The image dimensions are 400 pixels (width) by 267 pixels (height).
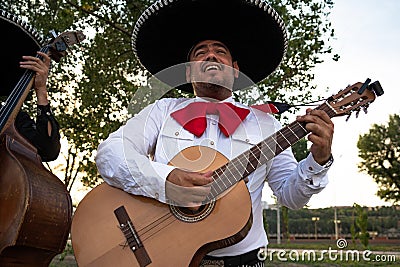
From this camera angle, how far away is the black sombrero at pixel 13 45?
276 cm

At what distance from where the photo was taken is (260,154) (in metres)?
2.26

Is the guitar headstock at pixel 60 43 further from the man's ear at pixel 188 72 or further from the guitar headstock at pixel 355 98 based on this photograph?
the guitar headstock at pixel 355 98

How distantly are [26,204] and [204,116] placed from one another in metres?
0.96

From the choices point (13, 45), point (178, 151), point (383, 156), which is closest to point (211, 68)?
point (178, 151)

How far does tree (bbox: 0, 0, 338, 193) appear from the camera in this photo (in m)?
7.16

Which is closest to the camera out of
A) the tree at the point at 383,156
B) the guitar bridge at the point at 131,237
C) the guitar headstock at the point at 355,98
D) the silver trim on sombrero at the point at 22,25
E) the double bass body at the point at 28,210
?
the double bass body at the point at 28,210

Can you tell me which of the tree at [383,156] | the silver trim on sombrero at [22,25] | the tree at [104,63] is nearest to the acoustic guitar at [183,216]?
the silver trim on sombrero at [22,25]

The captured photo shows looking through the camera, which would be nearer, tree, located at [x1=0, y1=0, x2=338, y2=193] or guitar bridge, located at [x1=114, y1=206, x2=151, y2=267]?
guitar bridge, located at [x1=114, y1=206, x2=151, y2=267]

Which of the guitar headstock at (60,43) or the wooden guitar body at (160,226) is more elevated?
the guitar headstock at (60,43)

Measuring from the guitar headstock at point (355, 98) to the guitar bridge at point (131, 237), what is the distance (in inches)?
43.5

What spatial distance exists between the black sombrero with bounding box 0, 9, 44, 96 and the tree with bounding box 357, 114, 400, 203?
27571 mm

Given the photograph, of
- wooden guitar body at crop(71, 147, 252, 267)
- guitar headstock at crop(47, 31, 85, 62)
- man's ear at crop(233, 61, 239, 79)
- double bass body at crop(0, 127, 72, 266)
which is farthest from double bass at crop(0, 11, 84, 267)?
man's ear at crop(233, 61, 239, 79)

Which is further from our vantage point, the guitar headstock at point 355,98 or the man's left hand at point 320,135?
the guitar headstock at point 355,98

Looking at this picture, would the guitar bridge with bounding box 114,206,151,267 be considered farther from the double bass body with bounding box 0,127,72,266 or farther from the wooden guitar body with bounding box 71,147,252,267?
the double bass body with bounding box 0,127,72,266
